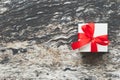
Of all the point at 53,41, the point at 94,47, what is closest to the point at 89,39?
the point at 94,47

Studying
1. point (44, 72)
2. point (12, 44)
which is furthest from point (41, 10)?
point (44, 72)

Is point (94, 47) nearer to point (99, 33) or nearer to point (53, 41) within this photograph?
point (99, 33)

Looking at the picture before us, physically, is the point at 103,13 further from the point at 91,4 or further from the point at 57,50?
the point at 57,50

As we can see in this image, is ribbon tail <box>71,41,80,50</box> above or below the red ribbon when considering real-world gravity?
below

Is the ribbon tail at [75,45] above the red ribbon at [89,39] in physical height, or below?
below
